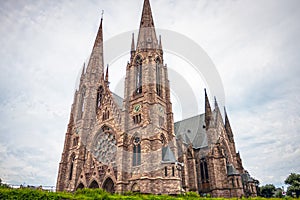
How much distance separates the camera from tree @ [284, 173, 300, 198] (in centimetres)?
4114

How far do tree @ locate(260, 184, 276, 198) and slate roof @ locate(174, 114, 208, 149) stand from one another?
22995mm

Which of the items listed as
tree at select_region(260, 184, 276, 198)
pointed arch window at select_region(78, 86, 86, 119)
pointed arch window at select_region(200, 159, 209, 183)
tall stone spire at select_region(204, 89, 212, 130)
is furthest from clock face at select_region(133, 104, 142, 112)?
tree at select_region(260, 184, 276, 198)

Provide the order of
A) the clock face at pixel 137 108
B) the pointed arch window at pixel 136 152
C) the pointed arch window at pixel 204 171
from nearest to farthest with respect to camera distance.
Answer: the pointed arch window at pixel 136 152, the clock face at pixel 137 108, the pointed arch window at pixel 204 171

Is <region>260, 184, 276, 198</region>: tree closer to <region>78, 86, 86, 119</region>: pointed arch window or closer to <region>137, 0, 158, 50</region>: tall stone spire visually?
<region>137, 0, 158, 50</region>: tall stone spire

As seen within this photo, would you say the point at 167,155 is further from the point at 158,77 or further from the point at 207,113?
the point at 207,113

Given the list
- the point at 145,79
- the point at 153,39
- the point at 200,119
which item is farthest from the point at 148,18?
the point at 200,119

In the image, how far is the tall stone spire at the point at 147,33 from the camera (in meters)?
37.8

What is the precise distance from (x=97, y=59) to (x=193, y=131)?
84.8ft

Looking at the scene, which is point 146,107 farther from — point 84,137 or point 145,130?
point 84,137

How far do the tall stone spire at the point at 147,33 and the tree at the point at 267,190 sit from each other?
Answer: 40.4 metres

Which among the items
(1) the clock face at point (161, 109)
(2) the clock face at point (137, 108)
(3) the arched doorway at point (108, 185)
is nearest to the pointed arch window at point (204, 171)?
(1) the clock face at point (161, 109)

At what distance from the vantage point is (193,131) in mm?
42562

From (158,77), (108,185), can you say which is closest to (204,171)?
(108,185)

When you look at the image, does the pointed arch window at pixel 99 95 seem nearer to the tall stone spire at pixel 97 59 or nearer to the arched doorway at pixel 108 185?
the tall stone spire at pixel 97 59
